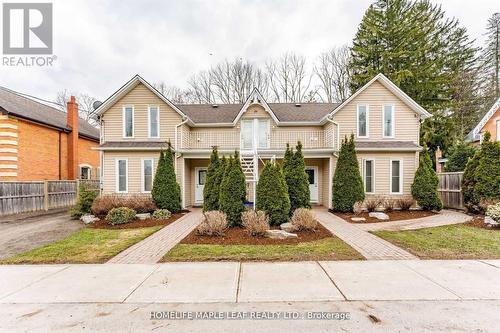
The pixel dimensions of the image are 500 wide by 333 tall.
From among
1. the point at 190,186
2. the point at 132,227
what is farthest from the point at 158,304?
the point at 190,186

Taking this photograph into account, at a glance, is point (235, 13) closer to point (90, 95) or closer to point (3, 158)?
point (3, 158)

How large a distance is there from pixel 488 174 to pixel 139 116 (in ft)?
57.6

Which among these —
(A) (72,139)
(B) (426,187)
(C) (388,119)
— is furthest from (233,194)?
(A) (72,139)

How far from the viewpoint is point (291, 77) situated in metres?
28.9

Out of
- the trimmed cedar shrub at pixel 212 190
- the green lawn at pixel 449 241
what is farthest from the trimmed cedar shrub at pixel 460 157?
the trimmed cedar shrub at pixel 212 190

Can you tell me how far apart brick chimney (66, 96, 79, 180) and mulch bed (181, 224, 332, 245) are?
14.4 meters

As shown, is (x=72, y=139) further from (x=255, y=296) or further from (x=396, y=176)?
(x=396, y=176)

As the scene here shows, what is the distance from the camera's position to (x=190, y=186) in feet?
51.0

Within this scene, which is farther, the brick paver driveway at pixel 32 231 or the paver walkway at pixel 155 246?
the brick paver driveway at pixel 32 231

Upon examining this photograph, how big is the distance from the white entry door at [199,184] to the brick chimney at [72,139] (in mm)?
9354

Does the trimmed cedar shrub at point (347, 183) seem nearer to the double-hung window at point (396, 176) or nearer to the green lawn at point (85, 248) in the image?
the double-hung window at point (396, 176)

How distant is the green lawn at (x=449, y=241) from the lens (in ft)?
19.6

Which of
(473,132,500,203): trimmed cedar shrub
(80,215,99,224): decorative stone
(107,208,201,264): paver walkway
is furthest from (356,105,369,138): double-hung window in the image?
(80,215,99,224): decorative stone

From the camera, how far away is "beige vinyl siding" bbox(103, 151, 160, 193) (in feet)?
46.3
